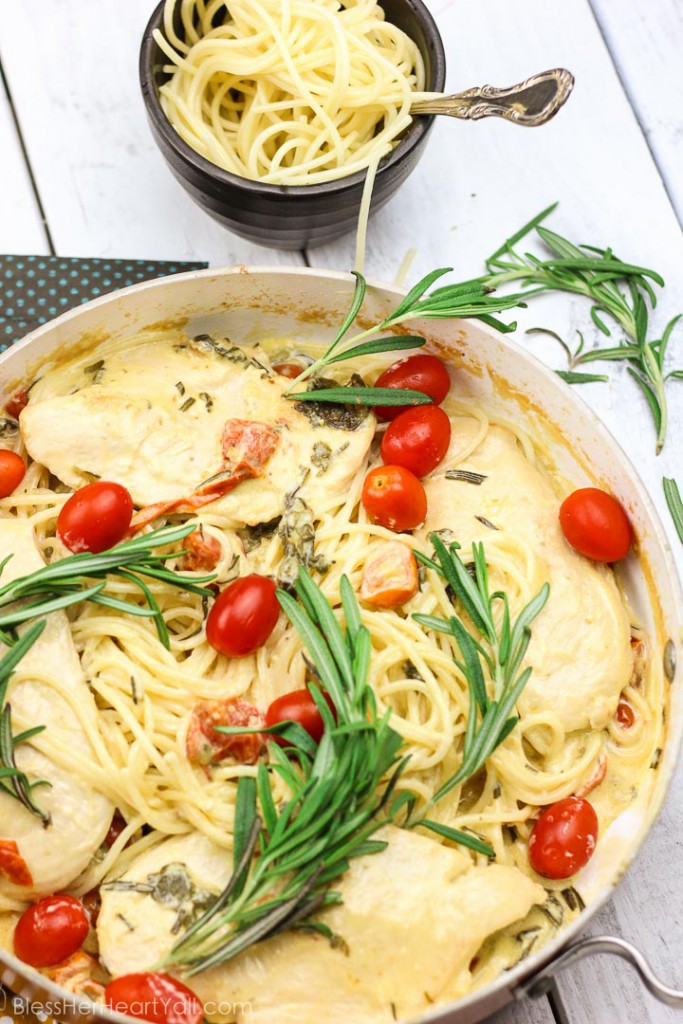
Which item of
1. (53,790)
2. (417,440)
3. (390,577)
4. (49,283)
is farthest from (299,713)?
(49,283)

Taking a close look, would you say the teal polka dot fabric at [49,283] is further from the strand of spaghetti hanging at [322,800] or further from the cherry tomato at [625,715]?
the cherry tomato at [625,715]

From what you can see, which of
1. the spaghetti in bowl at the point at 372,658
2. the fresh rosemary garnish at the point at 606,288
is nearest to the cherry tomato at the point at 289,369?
the spaghetti in bowl at the point at 372,658

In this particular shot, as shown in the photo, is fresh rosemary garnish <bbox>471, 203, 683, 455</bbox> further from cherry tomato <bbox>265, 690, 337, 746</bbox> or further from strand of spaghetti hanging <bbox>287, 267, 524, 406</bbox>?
cherry tomato <bbox>265, 690, 337, 746</bbox>

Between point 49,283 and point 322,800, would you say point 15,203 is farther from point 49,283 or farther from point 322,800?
point 322,800

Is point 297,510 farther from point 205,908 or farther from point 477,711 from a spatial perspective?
point 205,908

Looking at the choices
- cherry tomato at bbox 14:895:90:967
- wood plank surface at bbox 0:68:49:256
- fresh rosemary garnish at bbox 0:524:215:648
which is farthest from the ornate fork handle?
cherry tomato at bbox 14:895:90:967

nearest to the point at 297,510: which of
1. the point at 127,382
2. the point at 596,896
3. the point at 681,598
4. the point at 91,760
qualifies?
the point at 127,382
